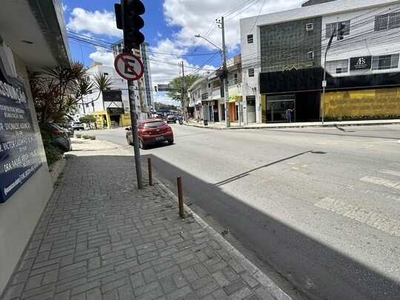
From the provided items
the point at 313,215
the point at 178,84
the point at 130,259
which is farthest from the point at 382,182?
the point at 178,84

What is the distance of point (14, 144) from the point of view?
3.36 meters

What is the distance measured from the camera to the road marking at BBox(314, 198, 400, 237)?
3.47m

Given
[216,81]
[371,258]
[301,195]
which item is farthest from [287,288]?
[216,81]

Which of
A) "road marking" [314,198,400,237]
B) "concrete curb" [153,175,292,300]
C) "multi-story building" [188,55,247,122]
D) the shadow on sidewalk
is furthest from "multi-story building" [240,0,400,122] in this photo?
"concrete curb" [153,175,292,300]

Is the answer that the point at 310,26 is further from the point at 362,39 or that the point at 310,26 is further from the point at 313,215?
the point at 313,215

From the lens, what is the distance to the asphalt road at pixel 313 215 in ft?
8.64

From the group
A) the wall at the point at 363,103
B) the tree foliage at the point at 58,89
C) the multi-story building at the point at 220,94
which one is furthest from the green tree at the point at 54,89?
the wall at the point at 363,103

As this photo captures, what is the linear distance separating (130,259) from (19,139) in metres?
2.52

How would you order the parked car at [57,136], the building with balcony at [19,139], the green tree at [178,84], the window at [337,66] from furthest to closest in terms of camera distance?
the green tree at [178,84] → the window at [337,66] → the parked car at [57,136] → the building with balcony at [19,139]

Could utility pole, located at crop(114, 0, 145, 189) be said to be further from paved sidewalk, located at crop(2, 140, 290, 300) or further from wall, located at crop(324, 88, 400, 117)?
wall, located at crop(324, 88, 400, 117)

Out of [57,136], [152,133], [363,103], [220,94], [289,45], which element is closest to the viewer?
[57,136]

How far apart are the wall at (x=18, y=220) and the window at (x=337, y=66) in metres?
25.0

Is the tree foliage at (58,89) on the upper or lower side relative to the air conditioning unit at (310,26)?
lower

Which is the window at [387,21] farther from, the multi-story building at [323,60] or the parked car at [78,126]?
the parked car at [78,126]
